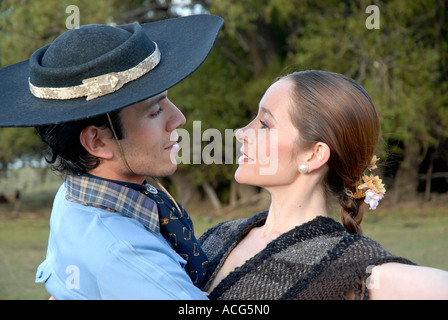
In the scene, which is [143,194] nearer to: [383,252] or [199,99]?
[383,252]

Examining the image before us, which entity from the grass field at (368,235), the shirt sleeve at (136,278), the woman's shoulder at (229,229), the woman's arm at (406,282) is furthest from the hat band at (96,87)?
the grass field at (368,235)

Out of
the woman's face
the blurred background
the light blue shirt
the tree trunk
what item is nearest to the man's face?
the light blue shirt

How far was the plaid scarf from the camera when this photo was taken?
166 centimetres

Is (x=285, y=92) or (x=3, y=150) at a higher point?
(x=285, y=92)

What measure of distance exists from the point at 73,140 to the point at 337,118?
982 mm

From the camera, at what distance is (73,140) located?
Result: 1753mm

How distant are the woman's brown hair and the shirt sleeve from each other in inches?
33.1

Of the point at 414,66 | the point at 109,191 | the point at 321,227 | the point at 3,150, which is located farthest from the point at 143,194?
the point at 3,150

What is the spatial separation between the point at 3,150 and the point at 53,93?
9.70 meters

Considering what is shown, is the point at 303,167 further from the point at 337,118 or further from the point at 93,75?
the point at 93,75

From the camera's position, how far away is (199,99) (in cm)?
987

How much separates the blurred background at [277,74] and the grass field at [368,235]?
0.03 meters

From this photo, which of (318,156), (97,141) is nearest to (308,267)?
(318,156)

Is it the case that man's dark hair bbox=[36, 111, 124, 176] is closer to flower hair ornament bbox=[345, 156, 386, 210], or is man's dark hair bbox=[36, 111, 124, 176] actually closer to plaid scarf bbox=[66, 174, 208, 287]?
plaid scarf bbox=[66, 174, 208, 287]
